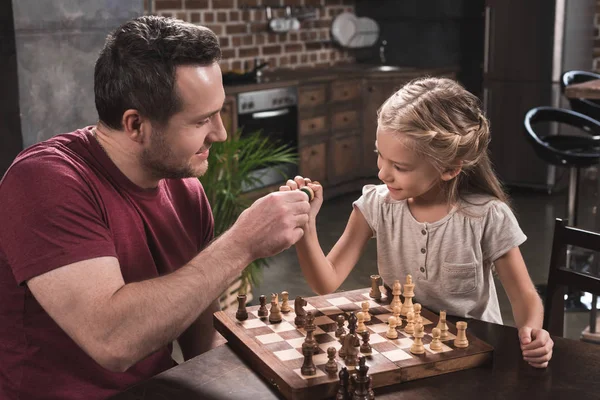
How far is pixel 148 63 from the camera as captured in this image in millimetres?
1563

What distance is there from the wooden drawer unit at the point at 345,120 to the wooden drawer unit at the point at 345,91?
0.12 metres

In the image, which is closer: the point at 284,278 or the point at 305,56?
the point at 284,278

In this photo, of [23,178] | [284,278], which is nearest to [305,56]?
[284,278]

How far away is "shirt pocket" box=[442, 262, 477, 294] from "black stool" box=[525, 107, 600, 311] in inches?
86.1

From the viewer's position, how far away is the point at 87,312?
137 cm

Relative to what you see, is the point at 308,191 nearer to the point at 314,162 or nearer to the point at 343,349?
the point at 343,349

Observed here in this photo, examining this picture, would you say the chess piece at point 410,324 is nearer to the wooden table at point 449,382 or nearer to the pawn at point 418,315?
the pawn at point 418,315

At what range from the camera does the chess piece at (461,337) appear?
4.81 ft

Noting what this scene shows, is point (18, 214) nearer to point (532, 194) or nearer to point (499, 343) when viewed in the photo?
point (499, 343)

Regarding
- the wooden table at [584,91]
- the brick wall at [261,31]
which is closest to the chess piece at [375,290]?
the wooden table at [584,91]

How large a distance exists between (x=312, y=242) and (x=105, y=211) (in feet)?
1.84

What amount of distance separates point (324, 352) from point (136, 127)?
0.61 meters

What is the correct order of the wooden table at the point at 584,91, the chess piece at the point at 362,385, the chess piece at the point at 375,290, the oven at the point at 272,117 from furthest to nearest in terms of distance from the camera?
the oven at the point at 272,117 → the wooden table at the point at 584,91 → the chess piece at the point at 375,290 → the chess piece at the point at 362,385

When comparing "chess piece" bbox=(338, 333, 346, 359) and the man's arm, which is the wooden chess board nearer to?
"chess piece" bbox=(338, 333, 346, 359)
